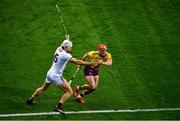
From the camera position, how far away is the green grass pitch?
16.8 meters

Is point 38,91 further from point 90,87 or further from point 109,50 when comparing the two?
point 109,50

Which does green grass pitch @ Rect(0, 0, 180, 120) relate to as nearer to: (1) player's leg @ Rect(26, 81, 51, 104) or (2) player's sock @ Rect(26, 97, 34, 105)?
(2) player's sock @ Rect(26, 97, 34, 105)

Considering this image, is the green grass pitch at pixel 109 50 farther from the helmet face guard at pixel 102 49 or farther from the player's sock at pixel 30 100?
the helmet face guard at pixel 102 49

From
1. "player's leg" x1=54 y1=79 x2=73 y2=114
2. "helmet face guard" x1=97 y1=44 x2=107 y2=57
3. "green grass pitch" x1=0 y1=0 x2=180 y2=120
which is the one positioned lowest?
"green grass pitch" x1=0 y1=0 x2=180 y2=120

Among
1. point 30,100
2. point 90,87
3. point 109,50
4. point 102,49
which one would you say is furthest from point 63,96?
point 109,50

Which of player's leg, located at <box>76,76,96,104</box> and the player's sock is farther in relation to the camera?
player's leg, located at <box>76,76,96,104</box>

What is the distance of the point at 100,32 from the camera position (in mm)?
21875

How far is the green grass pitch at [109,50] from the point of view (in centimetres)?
1677

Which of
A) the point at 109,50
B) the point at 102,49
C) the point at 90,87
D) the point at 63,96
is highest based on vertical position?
the point at 102,49

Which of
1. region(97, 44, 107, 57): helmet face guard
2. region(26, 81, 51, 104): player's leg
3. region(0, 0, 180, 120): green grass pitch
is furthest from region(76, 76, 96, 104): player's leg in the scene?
region(26, 81, 51, 104): player's leg

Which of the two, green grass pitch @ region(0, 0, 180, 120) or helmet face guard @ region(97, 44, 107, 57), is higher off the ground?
helmet face guard @ region(97, 44, 107, 57)

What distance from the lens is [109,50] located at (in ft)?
67.2

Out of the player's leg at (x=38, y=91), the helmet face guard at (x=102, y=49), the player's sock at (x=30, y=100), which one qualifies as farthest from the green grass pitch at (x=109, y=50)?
the helmet face guard at (x=102, y=49)

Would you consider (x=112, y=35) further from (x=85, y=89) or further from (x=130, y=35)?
(x=85, y=89)
